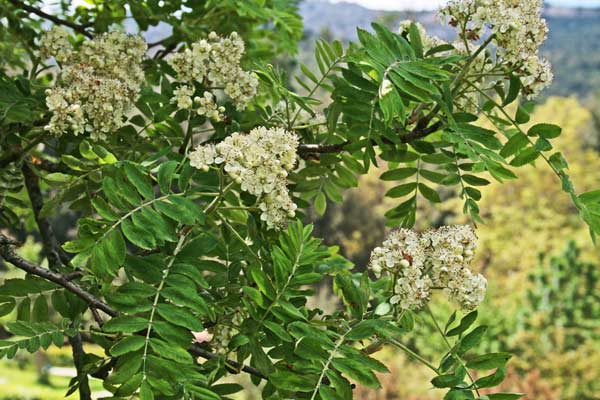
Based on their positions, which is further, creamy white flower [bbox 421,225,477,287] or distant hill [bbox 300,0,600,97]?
distant hill [bbox 300,0,600,97]

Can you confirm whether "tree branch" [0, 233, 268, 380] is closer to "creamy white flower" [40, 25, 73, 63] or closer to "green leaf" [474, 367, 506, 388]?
"green leaf" [474, 367, 506, 388]

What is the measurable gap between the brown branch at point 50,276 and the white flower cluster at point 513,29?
2.00ft

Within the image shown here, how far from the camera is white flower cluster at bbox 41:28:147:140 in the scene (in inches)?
42.4

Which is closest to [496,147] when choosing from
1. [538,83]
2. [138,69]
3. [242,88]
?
[538,83]

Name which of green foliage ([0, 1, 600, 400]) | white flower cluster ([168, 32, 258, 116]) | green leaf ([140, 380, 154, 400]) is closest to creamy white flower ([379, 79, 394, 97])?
green foliage ([0, 1, 600, 400])

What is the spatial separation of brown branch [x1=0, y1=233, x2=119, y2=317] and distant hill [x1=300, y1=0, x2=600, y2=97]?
22.5m

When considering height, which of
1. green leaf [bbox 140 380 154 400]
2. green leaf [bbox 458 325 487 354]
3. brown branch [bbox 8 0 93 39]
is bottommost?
green leaf [bbox 140 380 154 400]

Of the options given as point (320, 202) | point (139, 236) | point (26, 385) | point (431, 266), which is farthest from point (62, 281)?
point (26, 385)

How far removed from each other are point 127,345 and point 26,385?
7.88 metres

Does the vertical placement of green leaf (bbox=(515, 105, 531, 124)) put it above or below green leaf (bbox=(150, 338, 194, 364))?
above

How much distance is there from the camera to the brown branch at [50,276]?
0.92m

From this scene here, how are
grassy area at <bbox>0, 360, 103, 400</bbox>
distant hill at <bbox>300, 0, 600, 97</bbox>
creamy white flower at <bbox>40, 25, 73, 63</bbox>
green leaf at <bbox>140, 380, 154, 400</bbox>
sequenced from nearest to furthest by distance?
green leaf at <bbox>140, 380, 154, 400</bbox> < creamy white flower at <bbox>40, 25, 73, 63</bbox> < grassy area at <bbox>0, 360, 103, 400</bbox> < distant hill at <bbox>300, 0, 600, 97</bbox>

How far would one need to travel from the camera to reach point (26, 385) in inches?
316

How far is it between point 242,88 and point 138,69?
192mm
